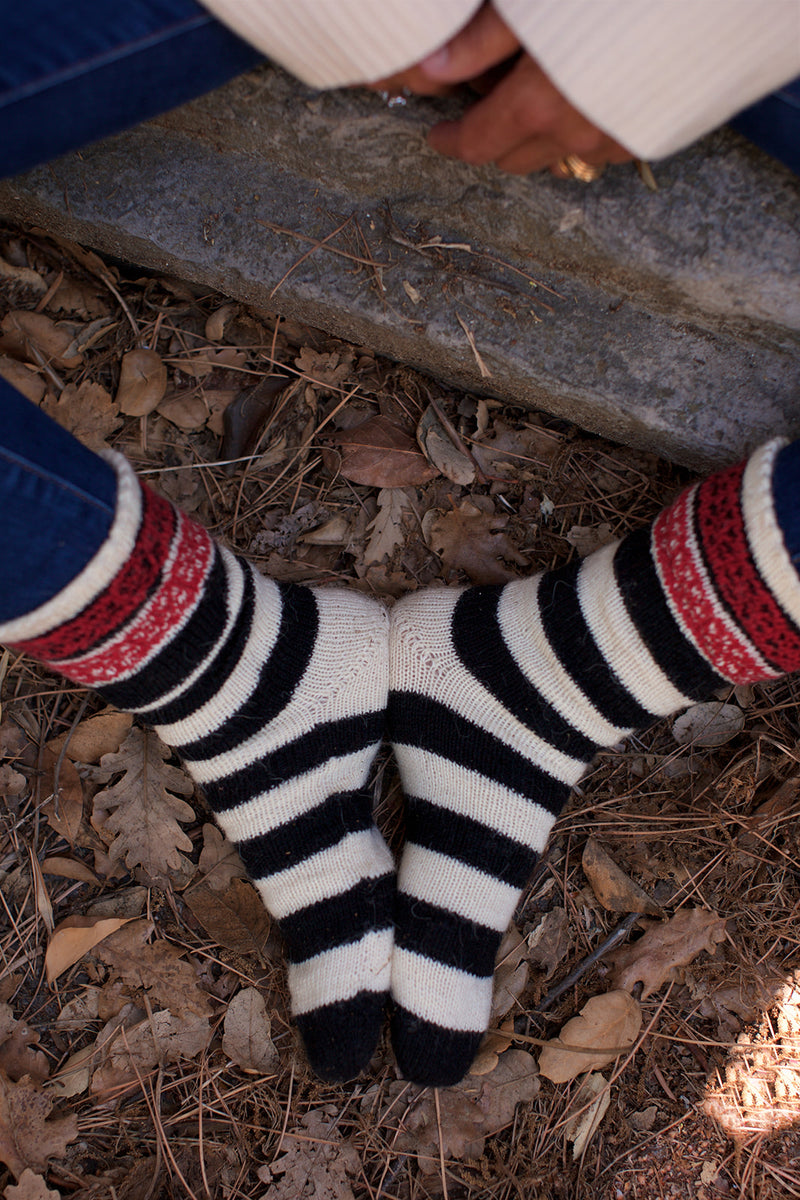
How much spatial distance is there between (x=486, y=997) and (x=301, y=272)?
1.38 metres

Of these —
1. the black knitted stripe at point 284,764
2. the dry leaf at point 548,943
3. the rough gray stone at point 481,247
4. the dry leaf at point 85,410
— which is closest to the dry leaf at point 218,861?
the black knitted stripe at point 284,764

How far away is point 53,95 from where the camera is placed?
2.86ft

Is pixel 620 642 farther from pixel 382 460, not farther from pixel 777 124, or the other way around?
pixel 777 124

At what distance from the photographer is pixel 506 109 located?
2.93ft

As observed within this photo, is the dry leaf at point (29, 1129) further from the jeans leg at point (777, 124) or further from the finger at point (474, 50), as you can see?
the jeans leg at point (777, 124)

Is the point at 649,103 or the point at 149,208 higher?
the point at 149,208

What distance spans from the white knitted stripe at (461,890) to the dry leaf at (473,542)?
57 cm

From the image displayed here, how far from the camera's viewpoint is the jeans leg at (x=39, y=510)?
0.95m

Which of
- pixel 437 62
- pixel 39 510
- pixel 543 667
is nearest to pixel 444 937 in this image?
pixel 543 667

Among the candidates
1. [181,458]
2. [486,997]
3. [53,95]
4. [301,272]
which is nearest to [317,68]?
[53,95]

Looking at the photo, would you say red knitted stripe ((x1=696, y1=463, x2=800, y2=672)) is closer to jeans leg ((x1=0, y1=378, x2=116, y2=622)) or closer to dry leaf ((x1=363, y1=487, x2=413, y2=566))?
dry leaf ((x1=363, y1=487, x2=413, y2=566))

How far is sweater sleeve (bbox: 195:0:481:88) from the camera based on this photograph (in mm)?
805

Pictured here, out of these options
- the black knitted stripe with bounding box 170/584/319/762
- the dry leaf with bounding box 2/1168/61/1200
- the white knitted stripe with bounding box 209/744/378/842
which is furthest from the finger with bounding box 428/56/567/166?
the dry leaf with bounding box 2/1168/61/1200

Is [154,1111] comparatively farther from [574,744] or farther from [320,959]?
[574,744]
